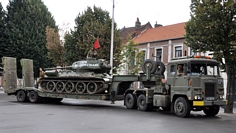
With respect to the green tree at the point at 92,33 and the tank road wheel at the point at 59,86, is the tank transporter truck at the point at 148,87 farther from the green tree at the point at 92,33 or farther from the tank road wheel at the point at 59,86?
the green tree at the point at 92,33

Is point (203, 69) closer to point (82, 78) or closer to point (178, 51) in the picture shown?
point (82, 78)

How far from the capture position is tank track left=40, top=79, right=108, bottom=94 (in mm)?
17094

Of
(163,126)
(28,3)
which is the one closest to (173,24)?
(28,3)

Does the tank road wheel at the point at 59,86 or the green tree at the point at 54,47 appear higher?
the green tree at the point at 54,47

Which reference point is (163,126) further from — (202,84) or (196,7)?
(196,7)

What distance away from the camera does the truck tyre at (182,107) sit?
12352 millimetres

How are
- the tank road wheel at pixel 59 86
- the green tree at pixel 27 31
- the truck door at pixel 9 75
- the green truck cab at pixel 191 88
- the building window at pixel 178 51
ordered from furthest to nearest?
1. the green tree at pixel 27 31
2. the building window at pixel 178 51
3. the truck door at pixel 9 75
4. the tank road wheel at pixel 59 86
5. the green truck cab at pixel 191 88

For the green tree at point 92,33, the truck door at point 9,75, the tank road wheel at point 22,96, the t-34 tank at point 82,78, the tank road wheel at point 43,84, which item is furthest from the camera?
the green tree at point 92,33

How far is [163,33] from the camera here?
114 ft

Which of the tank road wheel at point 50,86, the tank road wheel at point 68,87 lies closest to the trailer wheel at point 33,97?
the tank road wheel at point 50,86

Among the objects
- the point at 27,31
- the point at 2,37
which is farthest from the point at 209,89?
the point at 2,37

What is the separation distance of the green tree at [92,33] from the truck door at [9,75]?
895 cm

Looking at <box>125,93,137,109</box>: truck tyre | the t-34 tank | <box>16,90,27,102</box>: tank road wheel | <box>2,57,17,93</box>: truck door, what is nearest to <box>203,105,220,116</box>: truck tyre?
<box>125,93,137,109</box>: truck tyre

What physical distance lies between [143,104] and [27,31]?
77.9ft
